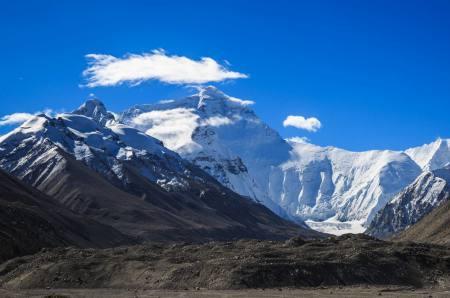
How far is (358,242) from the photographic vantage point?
4390 inches

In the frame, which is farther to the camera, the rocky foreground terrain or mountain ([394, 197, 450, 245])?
mountain ([394, 197, 450, 245])

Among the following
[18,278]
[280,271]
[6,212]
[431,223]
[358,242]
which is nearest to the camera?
[280,271]

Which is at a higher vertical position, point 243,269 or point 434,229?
point 434,229

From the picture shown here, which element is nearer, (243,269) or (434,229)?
(243,269)

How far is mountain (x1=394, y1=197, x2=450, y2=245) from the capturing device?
157m

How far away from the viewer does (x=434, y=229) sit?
6713 inches

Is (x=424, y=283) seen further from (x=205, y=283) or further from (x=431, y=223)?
(x=431, y=223)

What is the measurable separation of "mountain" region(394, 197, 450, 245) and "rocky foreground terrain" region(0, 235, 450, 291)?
5049 cm

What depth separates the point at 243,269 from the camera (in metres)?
87.9

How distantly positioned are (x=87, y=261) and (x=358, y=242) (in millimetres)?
38675

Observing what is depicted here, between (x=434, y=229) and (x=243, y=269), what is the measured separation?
93.5 meters

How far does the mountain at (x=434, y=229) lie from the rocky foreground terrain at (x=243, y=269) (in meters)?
50.5

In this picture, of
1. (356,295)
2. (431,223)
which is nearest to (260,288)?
(356,295)

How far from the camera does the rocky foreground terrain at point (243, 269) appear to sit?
286ft
